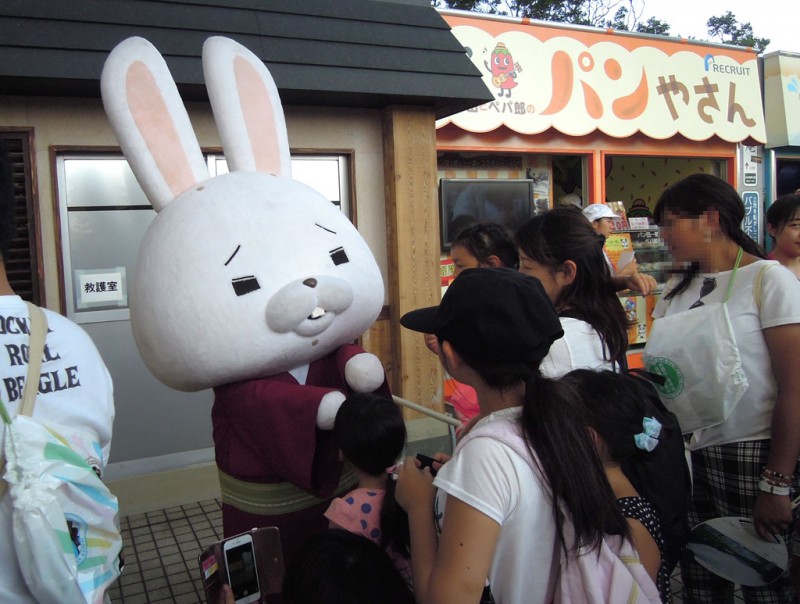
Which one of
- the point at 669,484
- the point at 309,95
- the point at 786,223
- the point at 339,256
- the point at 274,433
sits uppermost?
the point at 309,95

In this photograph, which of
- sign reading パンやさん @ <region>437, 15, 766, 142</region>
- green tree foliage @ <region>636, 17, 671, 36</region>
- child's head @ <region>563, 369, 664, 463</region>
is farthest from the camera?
green tree foliage @ <region>636, 17, 671, 36</region>

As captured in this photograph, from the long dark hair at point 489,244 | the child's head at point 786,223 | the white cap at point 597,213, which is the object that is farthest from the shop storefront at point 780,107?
the long dark hair at point 489,244

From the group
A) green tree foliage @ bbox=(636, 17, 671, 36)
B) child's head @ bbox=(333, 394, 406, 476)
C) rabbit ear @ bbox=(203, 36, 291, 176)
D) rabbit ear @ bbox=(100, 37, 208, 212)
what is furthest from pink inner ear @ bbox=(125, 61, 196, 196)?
green tree foliage @ bbox=(636, 17, 671, 36)

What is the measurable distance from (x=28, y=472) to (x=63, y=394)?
23 cm

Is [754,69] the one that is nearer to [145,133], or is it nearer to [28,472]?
[145,133]

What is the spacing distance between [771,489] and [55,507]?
219 cm

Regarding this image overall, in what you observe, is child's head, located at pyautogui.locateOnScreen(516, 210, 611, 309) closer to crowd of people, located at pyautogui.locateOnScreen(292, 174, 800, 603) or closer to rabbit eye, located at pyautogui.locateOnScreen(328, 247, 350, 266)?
crowd of people, located at pyautogui.locateOnScreen(292, 174, 800, 603)

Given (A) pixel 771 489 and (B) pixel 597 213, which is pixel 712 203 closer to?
(A) pixel 771 489

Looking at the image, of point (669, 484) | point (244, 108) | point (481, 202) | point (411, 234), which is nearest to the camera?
point (669, 484)

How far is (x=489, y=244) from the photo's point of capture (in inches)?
129

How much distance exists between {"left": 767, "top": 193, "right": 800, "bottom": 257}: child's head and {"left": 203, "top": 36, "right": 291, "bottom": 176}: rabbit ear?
2616mm

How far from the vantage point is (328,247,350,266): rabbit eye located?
2.40 metres

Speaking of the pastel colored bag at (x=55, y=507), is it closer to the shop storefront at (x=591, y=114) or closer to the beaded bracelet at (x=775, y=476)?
the beaded bracelet at (x=775, y=476)

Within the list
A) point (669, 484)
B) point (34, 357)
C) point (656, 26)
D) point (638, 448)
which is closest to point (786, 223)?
point (669, 484)
